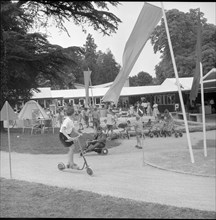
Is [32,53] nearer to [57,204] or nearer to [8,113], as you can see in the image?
[57,204]

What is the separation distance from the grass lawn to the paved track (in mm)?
458

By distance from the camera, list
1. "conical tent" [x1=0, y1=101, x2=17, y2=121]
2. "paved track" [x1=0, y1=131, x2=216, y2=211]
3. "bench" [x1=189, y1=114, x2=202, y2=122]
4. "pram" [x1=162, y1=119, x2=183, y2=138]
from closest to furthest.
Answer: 1. "paved track" [x1=0, y1=131, x2=216, y2=211]
2. "conical tent" [x1=0, y1=101, x2=17, y2=121]
3. "pram" [x1=162, y1=119, x2=183, y2=138]
4. "bench" [x1=189, y1=114, x2=202, y2=122]

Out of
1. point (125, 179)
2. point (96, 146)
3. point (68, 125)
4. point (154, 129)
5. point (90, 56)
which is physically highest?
point (90, 56)

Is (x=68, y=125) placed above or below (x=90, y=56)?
below

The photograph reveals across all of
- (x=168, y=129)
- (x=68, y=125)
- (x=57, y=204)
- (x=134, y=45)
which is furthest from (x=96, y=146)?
(x=134, y=45)

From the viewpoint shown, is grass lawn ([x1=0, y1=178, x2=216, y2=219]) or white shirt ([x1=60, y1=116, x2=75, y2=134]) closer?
grass lawn ([x1=0, y1=178, x2=216, y2=219])

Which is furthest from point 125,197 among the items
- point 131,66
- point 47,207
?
point 131,66

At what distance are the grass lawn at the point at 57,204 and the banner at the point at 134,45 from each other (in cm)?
136

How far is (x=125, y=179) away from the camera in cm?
729

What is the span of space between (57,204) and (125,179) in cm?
217

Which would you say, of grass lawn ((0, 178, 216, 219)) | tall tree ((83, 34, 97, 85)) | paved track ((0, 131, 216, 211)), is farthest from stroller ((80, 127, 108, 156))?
tall tree ((83, 34, 97, 85))

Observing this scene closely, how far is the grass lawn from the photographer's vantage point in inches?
177

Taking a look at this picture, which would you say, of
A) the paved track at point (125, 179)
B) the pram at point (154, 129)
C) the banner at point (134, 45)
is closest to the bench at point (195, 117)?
the pram at point (154, 129)

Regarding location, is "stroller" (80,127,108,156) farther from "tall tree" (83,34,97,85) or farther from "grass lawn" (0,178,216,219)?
→ "tall tree" (83,34,97,85)
